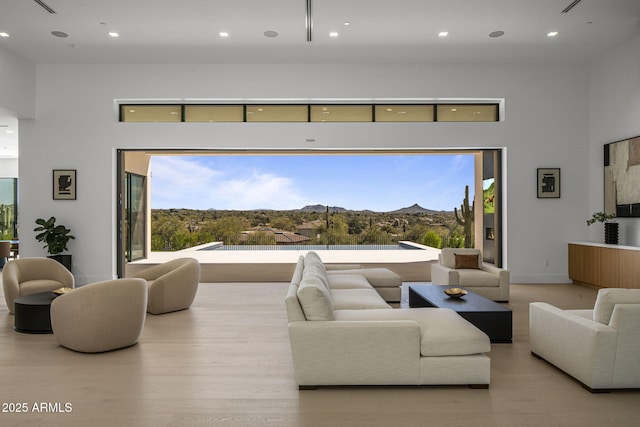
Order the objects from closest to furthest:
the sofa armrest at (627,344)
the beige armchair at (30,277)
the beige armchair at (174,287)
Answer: the sofa armrest at (627,344) → the beige armchair at (30,277) → the beige armchair at (174,287)

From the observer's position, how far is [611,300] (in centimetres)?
322

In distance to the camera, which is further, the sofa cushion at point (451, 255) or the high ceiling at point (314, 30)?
the sofa cushion at point (451, 255)

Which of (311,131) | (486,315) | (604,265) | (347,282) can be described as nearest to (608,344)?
(486,315)

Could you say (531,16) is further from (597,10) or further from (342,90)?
(342,90)

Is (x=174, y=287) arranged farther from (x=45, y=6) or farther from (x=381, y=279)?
(x=45, y=6)

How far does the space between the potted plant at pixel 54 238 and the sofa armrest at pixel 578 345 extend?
25.0ft

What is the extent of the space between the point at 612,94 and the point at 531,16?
8.61 feet

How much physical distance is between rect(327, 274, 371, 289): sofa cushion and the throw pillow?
189cm

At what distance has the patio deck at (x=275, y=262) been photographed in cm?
884

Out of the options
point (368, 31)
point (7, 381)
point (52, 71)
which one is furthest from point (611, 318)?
point (52, 71)

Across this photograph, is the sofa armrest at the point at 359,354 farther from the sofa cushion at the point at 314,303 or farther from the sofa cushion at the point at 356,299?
the sofa cushion at the point at 356,299

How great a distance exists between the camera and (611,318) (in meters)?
3.16

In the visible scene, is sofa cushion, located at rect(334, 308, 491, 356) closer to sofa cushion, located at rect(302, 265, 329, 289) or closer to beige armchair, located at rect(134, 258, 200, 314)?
sofa cushion, located at rect(302, 265, 329, 289)

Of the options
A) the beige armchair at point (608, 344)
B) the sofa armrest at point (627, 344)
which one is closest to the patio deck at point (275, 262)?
the beige armchair at point (608, 344)
